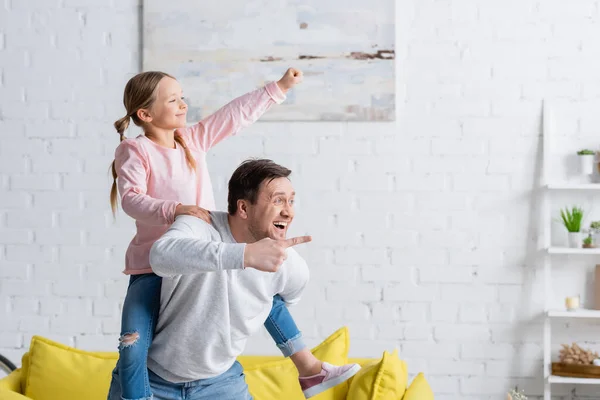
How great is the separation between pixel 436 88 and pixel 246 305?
6.36 feet

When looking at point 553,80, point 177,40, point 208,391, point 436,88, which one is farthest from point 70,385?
point 553,80

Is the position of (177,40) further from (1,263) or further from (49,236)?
(1,263)

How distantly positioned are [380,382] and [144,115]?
3.53 feet

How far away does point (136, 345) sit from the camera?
2.02m

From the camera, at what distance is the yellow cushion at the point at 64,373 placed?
2773 mm

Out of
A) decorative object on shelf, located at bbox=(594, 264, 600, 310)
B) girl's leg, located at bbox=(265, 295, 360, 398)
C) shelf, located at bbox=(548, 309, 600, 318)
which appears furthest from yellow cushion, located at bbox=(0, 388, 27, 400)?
decorative object on shelf, located at bbox=(594, 264, 600, 310)

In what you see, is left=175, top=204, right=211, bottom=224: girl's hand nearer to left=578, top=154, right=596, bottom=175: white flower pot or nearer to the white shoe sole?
the white shoe sole

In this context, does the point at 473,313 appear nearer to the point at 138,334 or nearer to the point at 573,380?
the point at 573,380

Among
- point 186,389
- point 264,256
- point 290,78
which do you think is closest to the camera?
point 264,256

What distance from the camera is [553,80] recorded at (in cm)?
364

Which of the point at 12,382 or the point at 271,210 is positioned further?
the point at 12,382

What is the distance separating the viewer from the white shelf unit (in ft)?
11.4

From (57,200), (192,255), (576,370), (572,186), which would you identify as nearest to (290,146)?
(57,200)

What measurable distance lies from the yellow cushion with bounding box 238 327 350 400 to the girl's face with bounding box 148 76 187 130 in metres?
0.95
